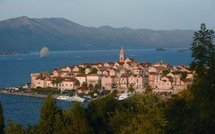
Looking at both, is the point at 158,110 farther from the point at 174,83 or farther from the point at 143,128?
the point at 174,83

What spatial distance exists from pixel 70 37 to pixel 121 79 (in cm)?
13271

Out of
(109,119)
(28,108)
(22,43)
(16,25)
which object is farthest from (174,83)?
(16,25)

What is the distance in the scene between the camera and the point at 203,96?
7352 mm

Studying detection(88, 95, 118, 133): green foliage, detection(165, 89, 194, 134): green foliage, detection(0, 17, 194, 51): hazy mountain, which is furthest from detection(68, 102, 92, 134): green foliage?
detection(0, 17, 194, 51): hazy mountain

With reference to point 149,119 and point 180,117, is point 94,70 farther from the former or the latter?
point 149,119

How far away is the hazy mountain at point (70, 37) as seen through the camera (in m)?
147

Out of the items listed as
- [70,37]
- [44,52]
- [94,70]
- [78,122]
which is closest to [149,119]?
[78,122]

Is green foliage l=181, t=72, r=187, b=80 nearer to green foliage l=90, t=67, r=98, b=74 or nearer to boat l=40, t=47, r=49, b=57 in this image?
green foliage l=90, t=67, r=98, b=74

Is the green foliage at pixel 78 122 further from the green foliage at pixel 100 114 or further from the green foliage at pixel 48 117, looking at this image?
the green foliage at pixel 100 114

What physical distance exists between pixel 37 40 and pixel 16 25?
38.9 feet

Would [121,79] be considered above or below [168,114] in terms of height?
below

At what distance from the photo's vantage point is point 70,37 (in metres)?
165

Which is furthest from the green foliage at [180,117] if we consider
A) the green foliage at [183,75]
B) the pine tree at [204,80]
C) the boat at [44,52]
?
the boat at [44,52]

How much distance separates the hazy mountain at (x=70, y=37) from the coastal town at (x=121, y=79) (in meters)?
99.8
